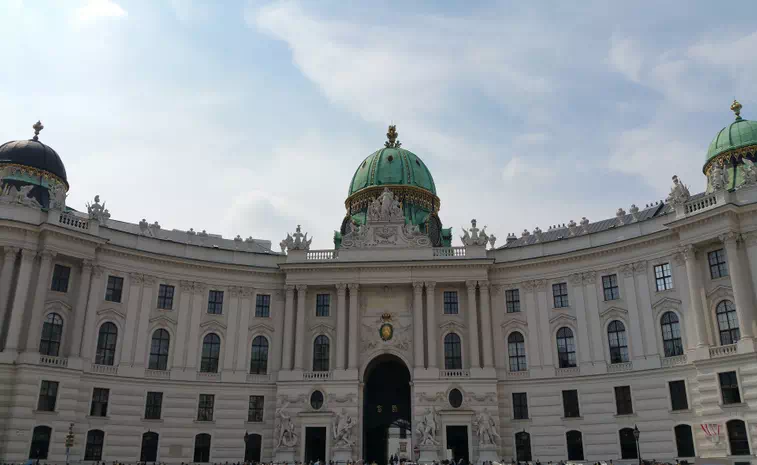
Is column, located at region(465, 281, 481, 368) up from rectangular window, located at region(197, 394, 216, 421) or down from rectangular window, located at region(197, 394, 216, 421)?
up

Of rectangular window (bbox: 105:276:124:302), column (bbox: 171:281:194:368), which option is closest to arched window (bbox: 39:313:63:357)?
rectangular window (bbox: 105:276:124:302)

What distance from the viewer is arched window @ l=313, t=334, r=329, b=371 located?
48281 mm

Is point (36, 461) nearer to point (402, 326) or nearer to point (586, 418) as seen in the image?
point (402, 326)

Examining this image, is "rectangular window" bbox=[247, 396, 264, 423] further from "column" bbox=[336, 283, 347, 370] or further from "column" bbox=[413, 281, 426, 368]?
"column" bbox=[413, 281, 426, 368]

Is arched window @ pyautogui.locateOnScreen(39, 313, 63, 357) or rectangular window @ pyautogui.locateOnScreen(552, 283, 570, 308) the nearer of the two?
arched window @ pyautogui.locateOnScreen(39, 313, 63, 357)

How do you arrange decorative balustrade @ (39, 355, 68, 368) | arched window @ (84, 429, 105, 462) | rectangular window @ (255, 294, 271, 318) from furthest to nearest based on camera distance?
rectangular window @ (255, 294, 271, 318) → arched window @ (84, 429, 105, 462) → decorative balustrade @ (39, 355, 68, 368)

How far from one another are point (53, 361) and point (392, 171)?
32803 mm

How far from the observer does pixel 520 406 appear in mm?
45562

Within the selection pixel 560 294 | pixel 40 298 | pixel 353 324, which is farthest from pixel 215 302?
pixel 560 294

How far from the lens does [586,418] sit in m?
43.4

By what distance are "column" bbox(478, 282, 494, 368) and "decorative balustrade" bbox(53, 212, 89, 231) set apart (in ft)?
95.7

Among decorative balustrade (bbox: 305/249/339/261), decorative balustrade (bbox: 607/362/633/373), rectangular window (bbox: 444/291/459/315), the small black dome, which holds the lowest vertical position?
decorative balustrade (bbox: 607/362/633/373)

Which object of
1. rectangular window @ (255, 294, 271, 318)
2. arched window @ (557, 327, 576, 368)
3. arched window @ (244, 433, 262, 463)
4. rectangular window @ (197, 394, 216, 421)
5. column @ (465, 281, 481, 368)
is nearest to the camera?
arched window @ (244, 433, 262, 463)

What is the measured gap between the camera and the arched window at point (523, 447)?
44.2 m
